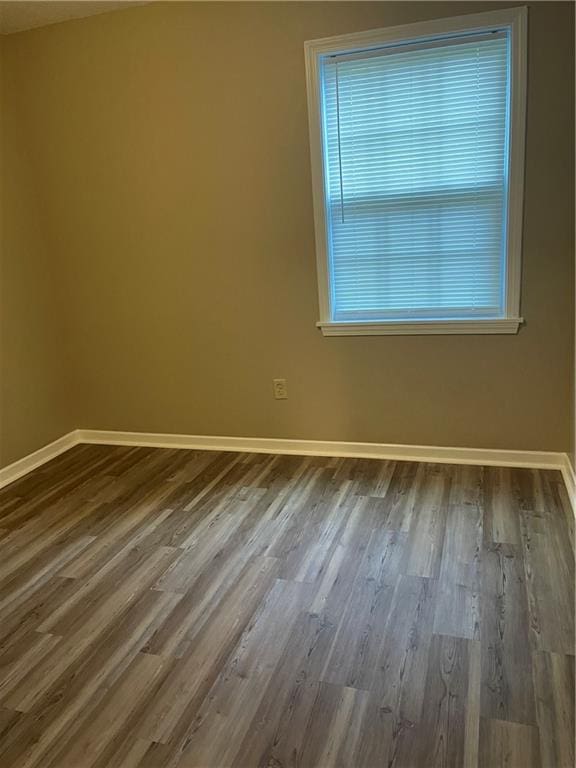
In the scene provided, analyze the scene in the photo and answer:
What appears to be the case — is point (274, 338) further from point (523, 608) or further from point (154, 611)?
point (523, 608)

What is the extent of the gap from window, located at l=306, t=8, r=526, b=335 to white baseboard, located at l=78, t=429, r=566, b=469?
25.9 inches

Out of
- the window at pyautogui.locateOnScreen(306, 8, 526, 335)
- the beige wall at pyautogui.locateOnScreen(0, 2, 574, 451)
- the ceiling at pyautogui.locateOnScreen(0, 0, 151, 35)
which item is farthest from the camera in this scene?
the ceiling at pyautogui.locateOnScreen(0, 0, 151, 35)

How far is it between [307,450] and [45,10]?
2.73 m

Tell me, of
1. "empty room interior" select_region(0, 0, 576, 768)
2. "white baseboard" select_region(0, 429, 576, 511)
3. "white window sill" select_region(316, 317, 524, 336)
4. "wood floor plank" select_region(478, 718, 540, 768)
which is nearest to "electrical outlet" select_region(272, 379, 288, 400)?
"empty room interior" select_region(0, 0, 576, 768)

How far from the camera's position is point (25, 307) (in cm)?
340

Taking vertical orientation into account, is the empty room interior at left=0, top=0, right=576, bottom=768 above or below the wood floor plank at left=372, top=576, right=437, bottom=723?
above

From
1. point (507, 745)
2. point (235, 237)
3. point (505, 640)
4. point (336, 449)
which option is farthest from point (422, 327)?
point (507, 745)

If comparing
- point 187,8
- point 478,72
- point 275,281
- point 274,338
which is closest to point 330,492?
point 274,338

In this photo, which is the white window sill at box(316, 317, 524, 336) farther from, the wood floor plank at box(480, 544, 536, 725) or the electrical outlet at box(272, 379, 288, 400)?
the wood floor plank at box(480, 544, 536, 725)

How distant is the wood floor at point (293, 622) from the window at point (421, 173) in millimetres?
901

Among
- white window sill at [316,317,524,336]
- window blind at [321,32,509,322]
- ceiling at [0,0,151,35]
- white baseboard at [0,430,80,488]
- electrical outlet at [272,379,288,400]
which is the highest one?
ceiling at [0,0,151,35]

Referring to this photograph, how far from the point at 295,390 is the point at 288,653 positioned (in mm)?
1688

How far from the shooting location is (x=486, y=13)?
2.49m

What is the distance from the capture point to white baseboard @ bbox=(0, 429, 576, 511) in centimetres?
292
